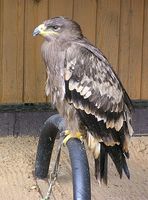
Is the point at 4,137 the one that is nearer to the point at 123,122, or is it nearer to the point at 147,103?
the point at 147,103

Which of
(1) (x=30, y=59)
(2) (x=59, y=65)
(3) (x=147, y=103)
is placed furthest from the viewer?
(3) (x=147, y=103)

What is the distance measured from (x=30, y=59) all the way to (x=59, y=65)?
6.03ft

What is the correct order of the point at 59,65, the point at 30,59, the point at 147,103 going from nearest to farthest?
the point at 59,65 < the point at 30,59 < the point at 147,103

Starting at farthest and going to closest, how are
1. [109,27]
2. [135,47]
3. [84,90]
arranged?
[135,47] → [109,27] → [84,90]

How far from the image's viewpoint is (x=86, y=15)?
5805mm

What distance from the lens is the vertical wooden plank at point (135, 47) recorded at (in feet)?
19.5

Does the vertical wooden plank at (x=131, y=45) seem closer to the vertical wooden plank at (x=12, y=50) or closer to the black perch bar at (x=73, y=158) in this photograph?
the vertical wooden plank at (x=12, y=50)

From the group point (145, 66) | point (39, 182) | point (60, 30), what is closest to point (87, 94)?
point (60, 30)

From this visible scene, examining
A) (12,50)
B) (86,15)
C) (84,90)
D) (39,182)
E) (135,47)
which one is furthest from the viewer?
(135,47)

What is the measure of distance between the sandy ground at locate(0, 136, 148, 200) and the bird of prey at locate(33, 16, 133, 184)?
905 millimetres

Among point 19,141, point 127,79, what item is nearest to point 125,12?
point 127,79

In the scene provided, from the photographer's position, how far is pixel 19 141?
5711 millimetres

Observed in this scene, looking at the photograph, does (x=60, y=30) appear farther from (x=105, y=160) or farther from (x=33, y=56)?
(x=33, y=56)

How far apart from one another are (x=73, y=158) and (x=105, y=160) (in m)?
1.13
